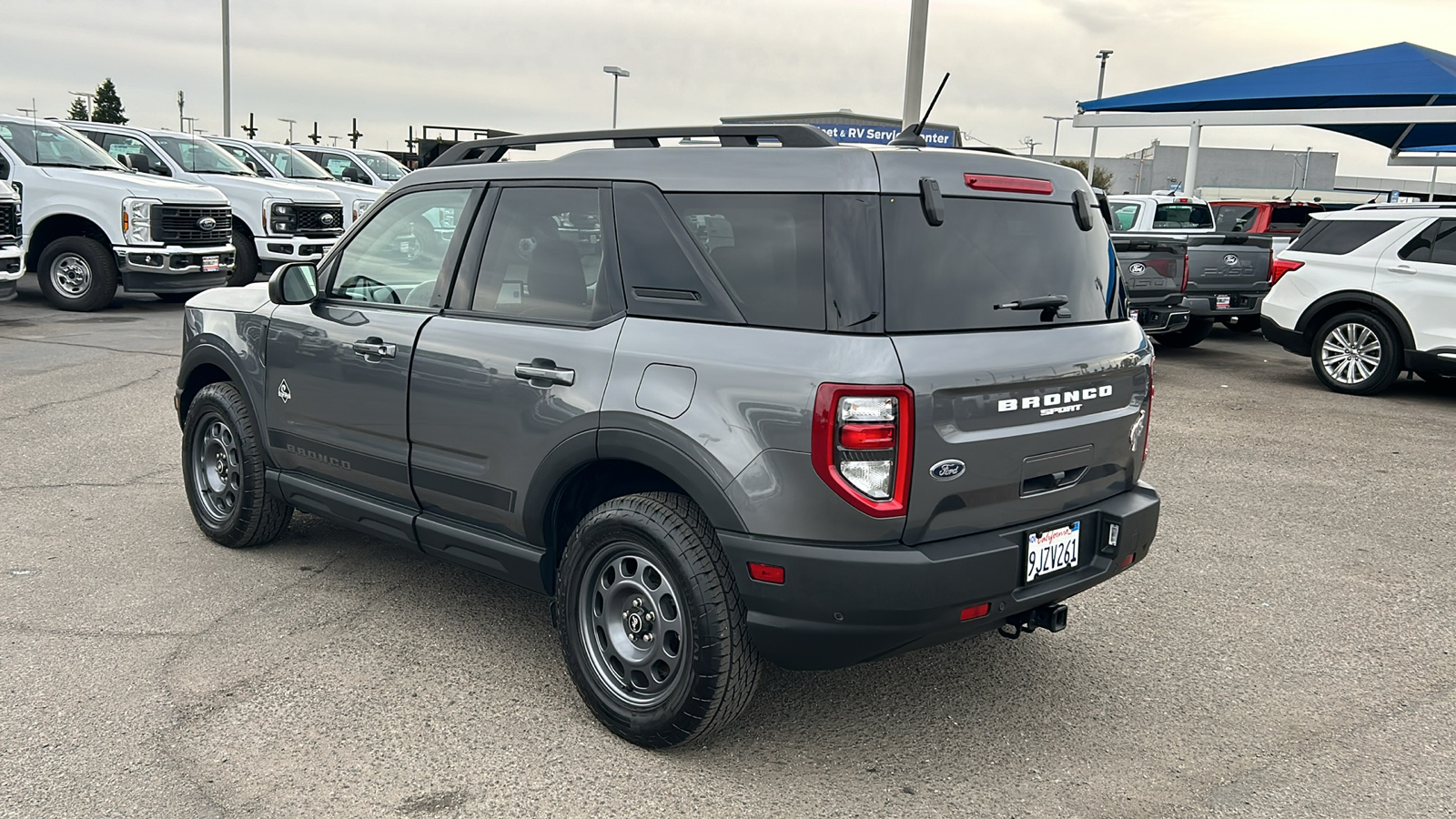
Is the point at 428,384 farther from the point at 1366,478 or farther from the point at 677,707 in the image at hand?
the point at 1366,478

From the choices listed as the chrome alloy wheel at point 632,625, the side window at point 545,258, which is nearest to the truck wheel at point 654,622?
the chrome alloy wheel at point 632,625

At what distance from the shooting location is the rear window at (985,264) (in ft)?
10.4

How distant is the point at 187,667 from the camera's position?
3955 millimetres

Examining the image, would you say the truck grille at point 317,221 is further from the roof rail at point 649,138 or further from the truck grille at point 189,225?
the roof rail at point 649,138

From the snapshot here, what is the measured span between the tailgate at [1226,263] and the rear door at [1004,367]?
9818 mm

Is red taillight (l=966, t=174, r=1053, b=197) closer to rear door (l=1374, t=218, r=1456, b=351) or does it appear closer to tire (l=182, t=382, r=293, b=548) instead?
tire (l=182, t=382, r=293, b=548)

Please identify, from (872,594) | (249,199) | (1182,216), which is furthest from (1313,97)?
(872,594)

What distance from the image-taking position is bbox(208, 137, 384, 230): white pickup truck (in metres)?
18.1

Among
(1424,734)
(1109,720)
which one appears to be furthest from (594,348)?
(1424,734)

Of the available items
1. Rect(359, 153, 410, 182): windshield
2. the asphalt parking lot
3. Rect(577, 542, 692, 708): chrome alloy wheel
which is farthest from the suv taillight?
Rect(359, 153, 410, 182): windshield

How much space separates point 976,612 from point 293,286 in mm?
3092

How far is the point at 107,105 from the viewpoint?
55.8 m

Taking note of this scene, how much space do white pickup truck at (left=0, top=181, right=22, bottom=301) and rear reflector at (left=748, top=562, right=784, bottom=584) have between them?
490 inches

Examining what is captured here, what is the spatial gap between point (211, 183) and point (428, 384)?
14253 mm
